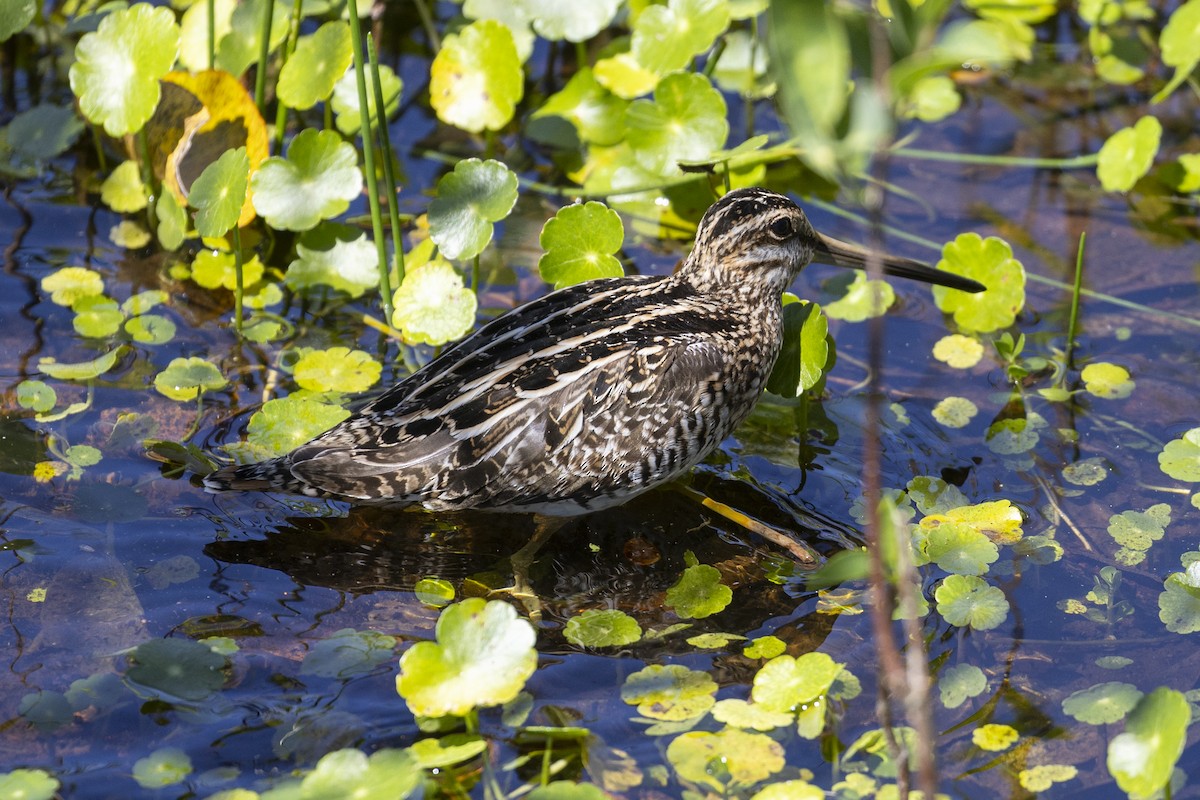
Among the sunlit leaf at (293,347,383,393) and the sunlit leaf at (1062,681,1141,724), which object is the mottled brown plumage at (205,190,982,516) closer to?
the sunlit leaf at (293,347,383,393)

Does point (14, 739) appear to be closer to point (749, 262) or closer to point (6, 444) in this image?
point (6, 444)

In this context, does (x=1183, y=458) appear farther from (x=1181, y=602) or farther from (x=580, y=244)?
(x=580, y=244)

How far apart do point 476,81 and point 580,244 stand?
50.0 inches

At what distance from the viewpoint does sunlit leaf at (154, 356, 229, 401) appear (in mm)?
5934

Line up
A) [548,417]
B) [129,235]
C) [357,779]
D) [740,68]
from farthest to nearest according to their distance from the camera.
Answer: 1. [740,68]
2. [129,235]
3. [548,417]
4. [357,779]

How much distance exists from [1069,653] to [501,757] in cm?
214

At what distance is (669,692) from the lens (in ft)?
15.2

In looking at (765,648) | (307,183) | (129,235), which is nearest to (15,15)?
(129,235)

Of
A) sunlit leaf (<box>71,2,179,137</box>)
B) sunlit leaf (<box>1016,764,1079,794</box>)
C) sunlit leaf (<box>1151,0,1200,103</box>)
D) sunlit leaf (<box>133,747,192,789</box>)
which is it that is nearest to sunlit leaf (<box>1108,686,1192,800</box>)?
sunlit leaf (<box>1016,764,1079,794</box>)

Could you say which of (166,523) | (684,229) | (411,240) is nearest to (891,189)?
(684,229)

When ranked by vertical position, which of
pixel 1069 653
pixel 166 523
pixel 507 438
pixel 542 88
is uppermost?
pixel 542 88

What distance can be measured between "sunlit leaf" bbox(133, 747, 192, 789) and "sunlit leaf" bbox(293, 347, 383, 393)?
2.03 m

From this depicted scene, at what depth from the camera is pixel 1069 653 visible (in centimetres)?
498

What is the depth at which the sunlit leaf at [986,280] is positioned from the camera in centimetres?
624
